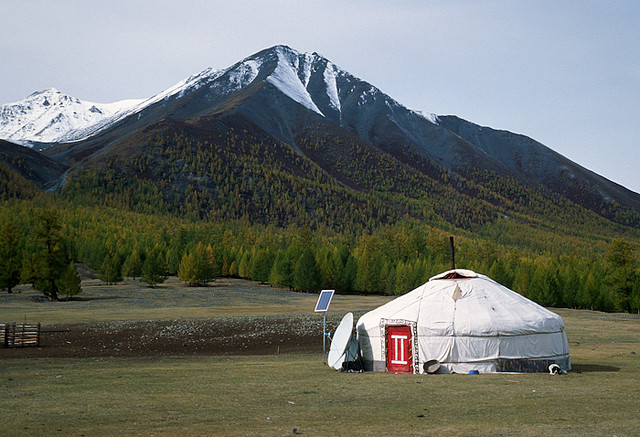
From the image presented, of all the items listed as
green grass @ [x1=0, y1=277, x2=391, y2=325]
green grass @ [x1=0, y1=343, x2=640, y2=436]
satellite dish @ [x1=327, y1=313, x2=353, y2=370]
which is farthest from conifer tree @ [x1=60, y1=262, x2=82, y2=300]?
satellite dish @ [x1=327, y1=313, x2=353, y2=370]

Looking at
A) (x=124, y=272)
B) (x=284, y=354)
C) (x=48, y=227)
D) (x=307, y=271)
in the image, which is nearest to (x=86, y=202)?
(x=124, y=272)

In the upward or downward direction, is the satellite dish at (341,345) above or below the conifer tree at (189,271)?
below

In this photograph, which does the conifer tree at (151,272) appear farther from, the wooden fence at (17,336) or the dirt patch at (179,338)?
the wooden fence at (17,336)

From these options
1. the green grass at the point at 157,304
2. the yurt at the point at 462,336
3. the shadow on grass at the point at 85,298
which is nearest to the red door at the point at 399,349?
the yurt at the point at 462,336

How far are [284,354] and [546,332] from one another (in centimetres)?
1249

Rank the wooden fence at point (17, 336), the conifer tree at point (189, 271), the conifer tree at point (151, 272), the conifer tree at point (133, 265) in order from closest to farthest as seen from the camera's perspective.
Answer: the wooden fence at point (17, 336) → the conifer tree at point (151, 272) → the conifer tree at point (189, 271) → the conifer tree at point (133, 265)

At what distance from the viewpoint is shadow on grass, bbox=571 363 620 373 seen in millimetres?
21156

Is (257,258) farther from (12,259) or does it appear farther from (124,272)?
(12,259)

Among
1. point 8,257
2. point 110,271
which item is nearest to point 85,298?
point 8,257

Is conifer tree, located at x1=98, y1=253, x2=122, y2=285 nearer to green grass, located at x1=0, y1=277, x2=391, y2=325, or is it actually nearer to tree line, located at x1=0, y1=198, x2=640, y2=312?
tree line, located at x1=0, y1=198, x2=640, y2=312

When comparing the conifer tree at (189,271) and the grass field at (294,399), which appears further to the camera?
the conifer tree at (189,271)

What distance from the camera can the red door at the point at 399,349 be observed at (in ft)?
69.2

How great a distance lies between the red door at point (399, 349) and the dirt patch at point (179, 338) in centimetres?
913

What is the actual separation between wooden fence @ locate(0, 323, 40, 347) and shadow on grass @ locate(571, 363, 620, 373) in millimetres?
24497
